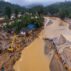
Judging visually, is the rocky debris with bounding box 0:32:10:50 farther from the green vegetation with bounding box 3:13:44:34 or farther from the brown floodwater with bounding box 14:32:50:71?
the green vegetation with bounding box 3:13:44:34

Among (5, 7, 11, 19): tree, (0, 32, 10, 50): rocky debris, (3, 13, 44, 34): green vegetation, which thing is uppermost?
(0, 32, 10, 50): rocky debris

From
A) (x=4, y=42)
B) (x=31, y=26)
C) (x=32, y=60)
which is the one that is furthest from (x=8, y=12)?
(x=32, y=60)

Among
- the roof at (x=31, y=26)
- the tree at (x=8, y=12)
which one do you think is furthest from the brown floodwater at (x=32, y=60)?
the tree at (x=8, y=12)

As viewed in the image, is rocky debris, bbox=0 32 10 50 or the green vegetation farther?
the green vegetation

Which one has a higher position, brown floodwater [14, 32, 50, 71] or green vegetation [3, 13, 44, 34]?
brown floodwater [14, 32, 50, 71]

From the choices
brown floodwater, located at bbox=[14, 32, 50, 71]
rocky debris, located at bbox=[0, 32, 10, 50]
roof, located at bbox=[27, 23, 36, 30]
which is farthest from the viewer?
roof, located at bbox=[27, 23, 36, 30]

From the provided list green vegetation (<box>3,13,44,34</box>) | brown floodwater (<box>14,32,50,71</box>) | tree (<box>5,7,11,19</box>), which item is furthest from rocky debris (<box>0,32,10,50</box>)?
tree (<box>5,7,11,19</box>)

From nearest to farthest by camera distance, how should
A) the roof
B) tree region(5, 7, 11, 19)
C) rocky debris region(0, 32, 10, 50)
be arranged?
rocky debris region(0, 32, 10, 50) → the roof → tree region(5, 7, 11, 19)

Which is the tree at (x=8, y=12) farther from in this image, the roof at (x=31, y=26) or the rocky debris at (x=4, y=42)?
the rocky debris at (x=4, y=42)

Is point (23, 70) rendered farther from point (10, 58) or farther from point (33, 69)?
point (10, 58)
